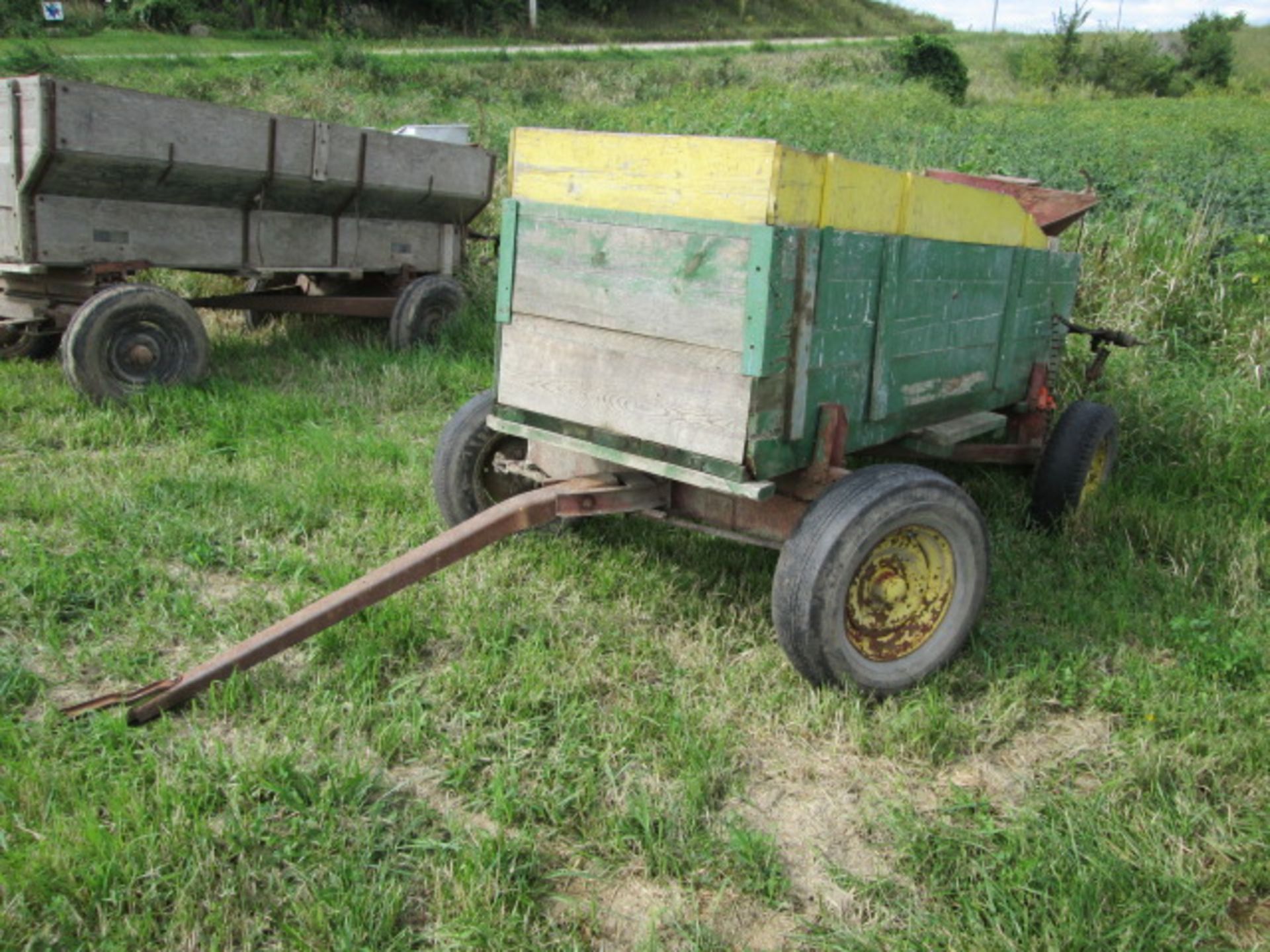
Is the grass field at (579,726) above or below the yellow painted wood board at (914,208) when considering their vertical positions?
below

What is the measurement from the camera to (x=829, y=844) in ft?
8.83

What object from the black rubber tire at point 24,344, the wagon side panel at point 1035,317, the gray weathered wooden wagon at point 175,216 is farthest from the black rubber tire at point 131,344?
the wagon side panel at point 1035,317

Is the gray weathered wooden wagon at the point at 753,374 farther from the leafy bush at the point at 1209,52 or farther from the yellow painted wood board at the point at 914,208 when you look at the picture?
the leafy bush at the point at 1209,52

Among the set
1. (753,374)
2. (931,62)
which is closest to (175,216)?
(753,374)

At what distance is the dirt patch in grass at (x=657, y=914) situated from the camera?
2344mm

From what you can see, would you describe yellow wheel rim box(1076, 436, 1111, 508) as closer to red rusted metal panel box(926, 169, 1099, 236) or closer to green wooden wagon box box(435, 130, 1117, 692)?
red rusted metal panel box(926, 169, 1099, 236)

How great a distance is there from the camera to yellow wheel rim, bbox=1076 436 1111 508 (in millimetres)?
5035

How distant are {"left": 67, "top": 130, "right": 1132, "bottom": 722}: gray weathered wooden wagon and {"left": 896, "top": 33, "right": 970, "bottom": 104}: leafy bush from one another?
30.1 m

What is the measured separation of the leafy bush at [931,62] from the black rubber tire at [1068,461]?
2884cm

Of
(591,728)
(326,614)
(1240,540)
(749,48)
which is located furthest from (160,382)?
(749,48)

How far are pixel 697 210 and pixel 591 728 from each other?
1.62m

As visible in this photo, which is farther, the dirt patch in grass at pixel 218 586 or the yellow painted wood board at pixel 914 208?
the dirt patch in grass at pixel 218 586

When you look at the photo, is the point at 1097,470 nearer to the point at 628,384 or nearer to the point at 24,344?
the point at 628,384

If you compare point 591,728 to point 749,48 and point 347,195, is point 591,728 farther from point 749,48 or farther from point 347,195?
point 749,48
